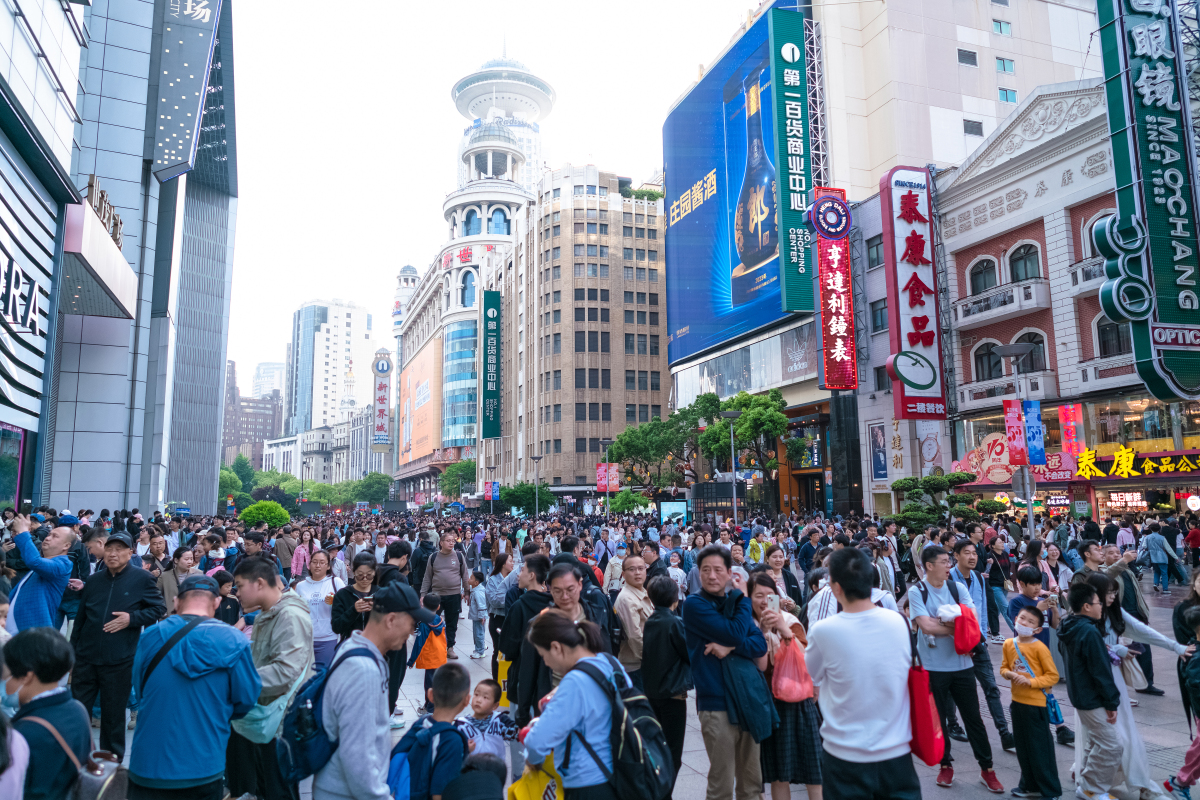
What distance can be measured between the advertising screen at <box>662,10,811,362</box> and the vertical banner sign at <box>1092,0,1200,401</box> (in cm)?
1719

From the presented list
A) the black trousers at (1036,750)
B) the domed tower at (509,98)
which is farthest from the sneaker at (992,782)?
the domed tower at (509,98)

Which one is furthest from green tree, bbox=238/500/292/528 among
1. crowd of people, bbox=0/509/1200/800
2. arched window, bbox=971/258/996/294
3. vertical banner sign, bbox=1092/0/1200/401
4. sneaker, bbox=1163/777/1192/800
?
arched window, bbox=971/258/996/294

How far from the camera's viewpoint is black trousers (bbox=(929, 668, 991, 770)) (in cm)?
568

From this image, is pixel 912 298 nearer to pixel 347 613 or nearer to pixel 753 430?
pixel 753 430

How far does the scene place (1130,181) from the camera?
1983cm

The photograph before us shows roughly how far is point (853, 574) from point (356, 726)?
2.36 metres

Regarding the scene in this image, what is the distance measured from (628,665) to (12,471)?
18.2 m

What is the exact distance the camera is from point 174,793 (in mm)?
3586

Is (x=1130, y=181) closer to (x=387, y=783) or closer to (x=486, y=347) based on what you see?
(x=387, y=783)

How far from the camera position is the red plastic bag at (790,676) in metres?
4.79

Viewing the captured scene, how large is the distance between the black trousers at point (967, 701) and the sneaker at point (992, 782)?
0.04 meters

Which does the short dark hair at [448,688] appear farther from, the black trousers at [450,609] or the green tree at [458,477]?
the green tree at [458,477]

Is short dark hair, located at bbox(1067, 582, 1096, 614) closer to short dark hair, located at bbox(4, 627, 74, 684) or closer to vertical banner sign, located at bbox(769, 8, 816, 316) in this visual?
short dark hair, located at bbox(4, 627, 74, 684)

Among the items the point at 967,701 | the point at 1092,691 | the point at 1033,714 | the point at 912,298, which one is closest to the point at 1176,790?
the point at 1092,691
